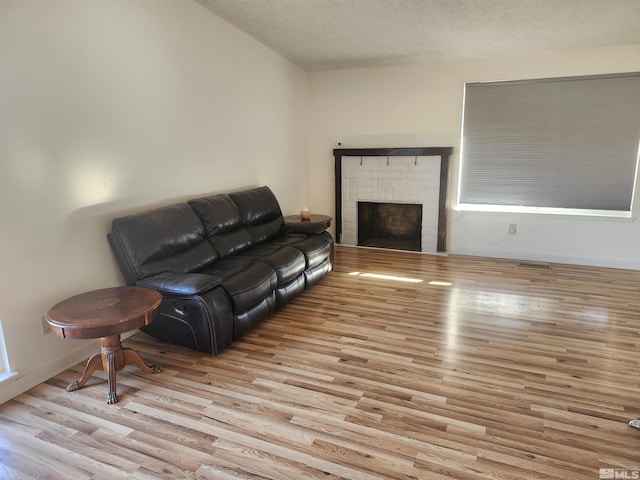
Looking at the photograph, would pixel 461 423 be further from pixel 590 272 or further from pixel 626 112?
pixel 626 112

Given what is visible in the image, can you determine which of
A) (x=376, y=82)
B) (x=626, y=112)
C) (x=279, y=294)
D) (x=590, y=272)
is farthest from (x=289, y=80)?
(x=590, y=272)

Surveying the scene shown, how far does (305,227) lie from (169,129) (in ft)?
5.60

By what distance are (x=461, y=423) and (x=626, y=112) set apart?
4.40 meters

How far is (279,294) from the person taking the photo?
3441 mm

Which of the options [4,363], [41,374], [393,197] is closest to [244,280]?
[41,374]

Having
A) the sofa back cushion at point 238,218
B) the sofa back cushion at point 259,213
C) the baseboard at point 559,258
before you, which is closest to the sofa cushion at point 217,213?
the sofa back cushion at point 238,218

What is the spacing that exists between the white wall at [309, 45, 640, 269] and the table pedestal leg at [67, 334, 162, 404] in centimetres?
401

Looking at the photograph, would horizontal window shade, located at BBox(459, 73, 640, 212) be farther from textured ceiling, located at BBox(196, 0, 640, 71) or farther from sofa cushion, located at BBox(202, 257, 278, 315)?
sofa cushion, located at BBox(202, 257, 278, 315)

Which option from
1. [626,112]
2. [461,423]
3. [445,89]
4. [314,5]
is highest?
[314,5]

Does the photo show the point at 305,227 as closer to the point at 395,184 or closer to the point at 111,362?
the point at 395,184

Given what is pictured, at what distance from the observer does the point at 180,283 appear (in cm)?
268

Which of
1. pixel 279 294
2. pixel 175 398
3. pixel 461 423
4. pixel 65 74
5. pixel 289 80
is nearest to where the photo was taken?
pixel 461 423

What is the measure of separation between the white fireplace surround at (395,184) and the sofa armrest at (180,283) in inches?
135

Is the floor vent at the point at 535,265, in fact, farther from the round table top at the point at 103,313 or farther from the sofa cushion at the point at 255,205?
the round table top at the point at 103,313
